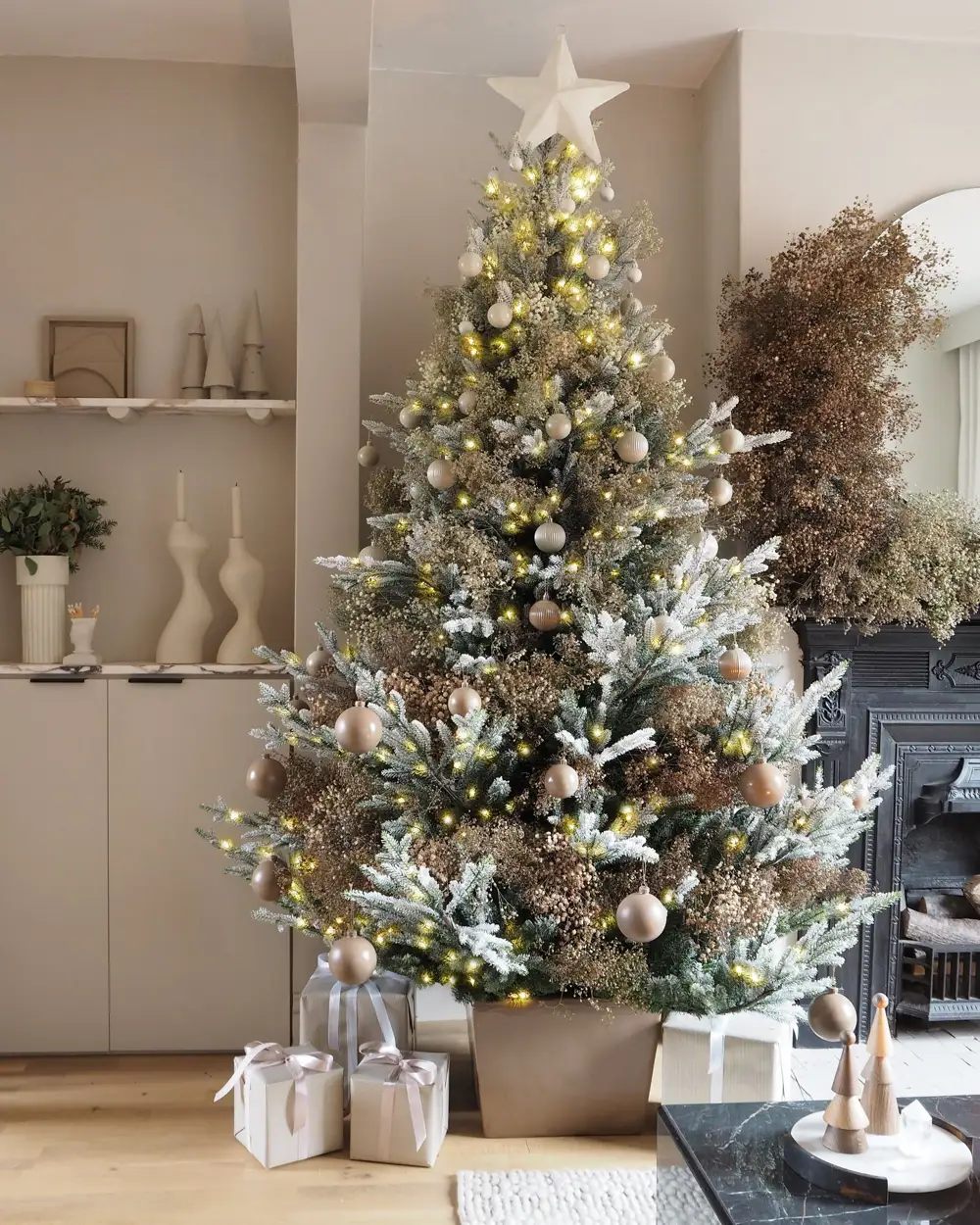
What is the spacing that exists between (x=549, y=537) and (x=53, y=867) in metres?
1.58

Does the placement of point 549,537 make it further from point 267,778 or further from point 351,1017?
point 351,1017

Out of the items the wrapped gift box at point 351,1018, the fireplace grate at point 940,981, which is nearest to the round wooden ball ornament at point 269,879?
the wrapped gift box at point 351,1018

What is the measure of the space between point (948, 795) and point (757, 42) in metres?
2.10

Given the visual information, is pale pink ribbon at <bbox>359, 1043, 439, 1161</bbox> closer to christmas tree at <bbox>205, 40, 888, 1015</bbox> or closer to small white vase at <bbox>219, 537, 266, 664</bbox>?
christmas tree at <bbox>205, 40, 888, 1015</bbox>

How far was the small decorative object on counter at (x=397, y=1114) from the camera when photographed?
7.32ft

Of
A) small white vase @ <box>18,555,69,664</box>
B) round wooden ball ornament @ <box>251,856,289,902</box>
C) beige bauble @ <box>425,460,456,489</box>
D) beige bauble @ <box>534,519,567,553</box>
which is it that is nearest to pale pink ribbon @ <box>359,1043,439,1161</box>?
round wooden ball ornament @ <box>251,856,289,902</box>

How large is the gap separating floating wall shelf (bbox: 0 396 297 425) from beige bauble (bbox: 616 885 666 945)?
1.61 meters

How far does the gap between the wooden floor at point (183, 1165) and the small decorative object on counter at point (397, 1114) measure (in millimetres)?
32

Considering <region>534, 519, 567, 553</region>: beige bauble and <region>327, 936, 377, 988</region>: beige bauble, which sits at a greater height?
<region>534, 519, 567, 553</region>: beige bauble

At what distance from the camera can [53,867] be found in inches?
111

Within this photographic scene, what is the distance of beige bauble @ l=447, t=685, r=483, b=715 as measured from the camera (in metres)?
2.18

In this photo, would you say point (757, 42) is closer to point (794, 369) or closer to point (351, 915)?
point (794, 369)

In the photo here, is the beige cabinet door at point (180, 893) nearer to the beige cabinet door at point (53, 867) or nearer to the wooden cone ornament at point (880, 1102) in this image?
the beige cabinet door at point (53, 867)

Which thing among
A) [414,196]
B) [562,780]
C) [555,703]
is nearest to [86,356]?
[414,196]
